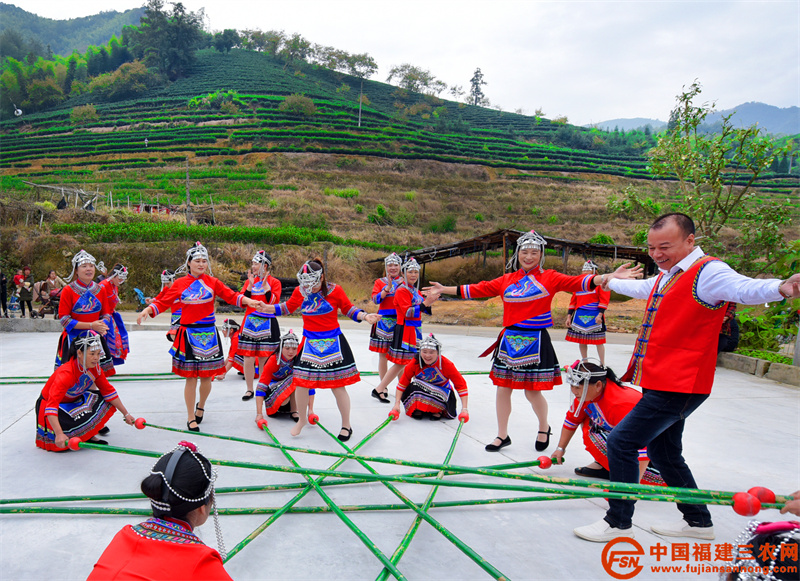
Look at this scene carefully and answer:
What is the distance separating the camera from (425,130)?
2191 inches

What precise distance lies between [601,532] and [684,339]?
47.1 inches

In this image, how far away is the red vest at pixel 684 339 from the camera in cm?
243

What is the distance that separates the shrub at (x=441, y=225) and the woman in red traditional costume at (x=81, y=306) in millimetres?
26946

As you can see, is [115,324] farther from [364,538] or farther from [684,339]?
[684,339]

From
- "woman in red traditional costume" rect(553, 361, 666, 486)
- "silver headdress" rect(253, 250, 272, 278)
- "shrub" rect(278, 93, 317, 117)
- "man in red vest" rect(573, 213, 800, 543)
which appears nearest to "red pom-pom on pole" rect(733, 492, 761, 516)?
"man in red vest" rect(573, 213, 800, 543)

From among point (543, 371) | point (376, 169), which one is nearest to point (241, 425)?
point (543, 371)

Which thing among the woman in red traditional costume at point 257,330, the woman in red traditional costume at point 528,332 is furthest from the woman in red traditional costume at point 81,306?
the woman in red traditional costume at point 528,332

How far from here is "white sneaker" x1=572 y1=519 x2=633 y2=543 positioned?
2721mm

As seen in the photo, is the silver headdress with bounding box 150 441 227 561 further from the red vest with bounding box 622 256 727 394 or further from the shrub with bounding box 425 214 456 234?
the shrub with bounding box 425 214 456 234

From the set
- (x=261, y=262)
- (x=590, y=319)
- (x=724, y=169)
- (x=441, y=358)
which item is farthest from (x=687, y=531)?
(x=724, y=169)

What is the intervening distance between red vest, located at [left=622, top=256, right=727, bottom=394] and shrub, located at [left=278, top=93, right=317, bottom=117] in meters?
52.4

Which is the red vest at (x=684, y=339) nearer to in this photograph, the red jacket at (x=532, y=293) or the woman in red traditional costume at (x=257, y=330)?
the red jacket at (x=532, y=293)

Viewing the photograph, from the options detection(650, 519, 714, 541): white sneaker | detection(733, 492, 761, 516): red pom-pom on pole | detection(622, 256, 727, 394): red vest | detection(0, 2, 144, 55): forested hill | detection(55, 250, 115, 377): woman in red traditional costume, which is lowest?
detection(650, 519, 714, 541): white sneaker

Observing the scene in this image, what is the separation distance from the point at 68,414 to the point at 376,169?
3986cm
